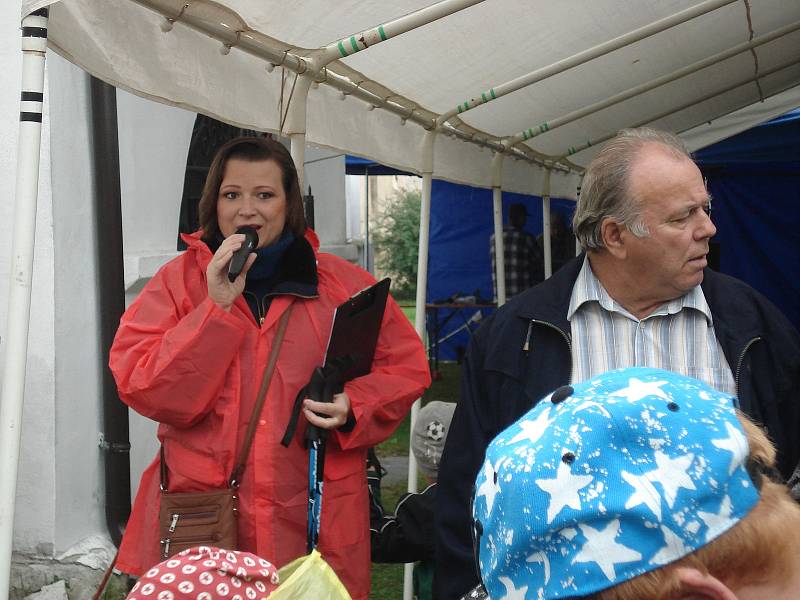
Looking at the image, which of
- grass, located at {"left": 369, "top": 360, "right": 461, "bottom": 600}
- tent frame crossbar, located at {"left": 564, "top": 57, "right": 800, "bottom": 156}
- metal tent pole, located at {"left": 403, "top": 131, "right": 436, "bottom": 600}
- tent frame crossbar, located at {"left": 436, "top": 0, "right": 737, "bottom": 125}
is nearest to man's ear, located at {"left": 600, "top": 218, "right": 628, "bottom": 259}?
grass, located at {"left": 369, "top": 360, "right": 461, "bottom": 600}

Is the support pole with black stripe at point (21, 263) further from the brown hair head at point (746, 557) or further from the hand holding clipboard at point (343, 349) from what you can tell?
the brown hair head at point (746, 557)

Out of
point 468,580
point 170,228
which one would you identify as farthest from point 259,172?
point 170,228

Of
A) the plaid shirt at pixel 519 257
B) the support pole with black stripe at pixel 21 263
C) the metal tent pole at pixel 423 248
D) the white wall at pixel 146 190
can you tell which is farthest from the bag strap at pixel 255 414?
the plaid shirt at pixel 519 257

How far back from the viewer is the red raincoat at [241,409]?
2.16 metres

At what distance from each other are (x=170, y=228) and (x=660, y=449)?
4.02 meters

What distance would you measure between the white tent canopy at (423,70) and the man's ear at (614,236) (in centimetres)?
90

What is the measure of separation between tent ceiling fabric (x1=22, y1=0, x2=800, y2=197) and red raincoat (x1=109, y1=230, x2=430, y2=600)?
52cm

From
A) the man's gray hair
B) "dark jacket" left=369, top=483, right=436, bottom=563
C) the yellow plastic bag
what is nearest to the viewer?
the yellow plastic bag

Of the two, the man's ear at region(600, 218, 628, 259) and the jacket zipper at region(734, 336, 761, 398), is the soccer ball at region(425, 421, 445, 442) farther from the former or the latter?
the jacket zipper at region(734, 336, 761, 398)

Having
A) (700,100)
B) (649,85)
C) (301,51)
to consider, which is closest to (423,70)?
(301,51)

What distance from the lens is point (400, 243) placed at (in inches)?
984

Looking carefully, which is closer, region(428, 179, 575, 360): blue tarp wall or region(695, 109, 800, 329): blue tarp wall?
region(695, 109, 800, 329): blue tarp wall

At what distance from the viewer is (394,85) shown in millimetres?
3293

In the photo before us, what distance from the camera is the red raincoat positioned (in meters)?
2.16
